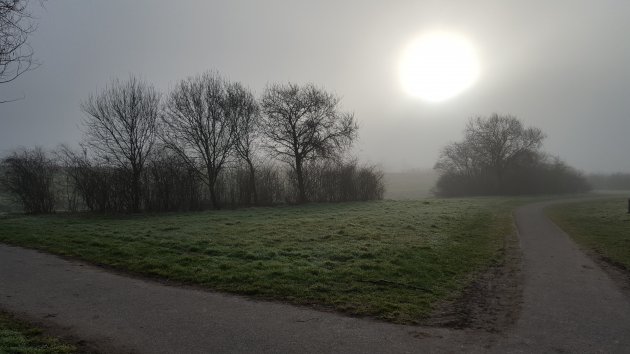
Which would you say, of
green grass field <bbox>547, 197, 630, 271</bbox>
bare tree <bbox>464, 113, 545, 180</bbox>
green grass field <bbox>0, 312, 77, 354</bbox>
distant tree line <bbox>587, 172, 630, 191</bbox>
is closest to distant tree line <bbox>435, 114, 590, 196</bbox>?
bare tree <bbox>464, 113, 545, 180</bbox>

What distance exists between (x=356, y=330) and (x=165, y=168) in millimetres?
30938

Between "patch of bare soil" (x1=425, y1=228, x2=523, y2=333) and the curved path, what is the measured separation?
0.27 m

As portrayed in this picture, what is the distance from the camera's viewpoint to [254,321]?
703cm

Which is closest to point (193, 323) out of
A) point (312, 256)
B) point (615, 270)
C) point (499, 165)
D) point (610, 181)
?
point (312, 256)

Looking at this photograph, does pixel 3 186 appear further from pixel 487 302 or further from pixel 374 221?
pixel 487 302

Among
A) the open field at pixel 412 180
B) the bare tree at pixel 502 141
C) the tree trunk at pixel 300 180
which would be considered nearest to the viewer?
the tree trunk at pixel 300 180

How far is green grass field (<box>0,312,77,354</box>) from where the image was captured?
5.70 metres

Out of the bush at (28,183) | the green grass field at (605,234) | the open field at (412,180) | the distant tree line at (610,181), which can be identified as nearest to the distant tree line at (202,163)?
the bush at (28,183)

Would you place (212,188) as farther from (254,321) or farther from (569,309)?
(569,309)

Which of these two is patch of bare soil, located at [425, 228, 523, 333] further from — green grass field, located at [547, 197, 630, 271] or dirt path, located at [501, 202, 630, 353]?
green grass field, located at [547, 197, 630, 271]

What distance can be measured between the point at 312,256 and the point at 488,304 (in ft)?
17.5

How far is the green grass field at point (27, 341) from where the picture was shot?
570cm

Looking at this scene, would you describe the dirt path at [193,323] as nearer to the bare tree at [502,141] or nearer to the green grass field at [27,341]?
the green grass field at [27,341]

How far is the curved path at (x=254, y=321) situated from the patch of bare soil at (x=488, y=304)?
267 mm
